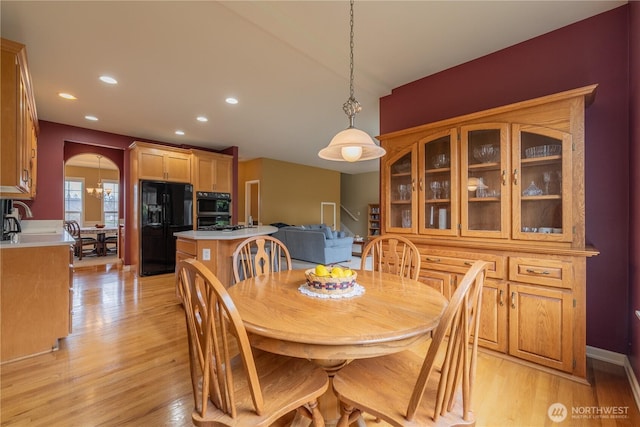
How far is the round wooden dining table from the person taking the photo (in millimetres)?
962

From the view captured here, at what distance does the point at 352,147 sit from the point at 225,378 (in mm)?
1387

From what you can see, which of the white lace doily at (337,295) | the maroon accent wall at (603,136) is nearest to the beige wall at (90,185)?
the white lace doily at (337,295)

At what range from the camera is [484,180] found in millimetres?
2342

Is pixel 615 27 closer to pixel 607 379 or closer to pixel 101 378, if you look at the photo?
pixel 607 379

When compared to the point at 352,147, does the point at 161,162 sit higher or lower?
higher

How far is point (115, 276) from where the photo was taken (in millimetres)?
4812

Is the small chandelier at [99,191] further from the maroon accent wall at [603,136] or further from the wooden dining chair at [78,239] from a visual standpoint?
the maroon accent wall at [603,136]

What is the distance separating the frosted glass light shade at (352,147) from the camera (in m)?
1.62

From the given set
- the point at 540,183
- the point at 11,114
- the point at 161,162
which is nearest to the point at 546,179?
the point at 540,183

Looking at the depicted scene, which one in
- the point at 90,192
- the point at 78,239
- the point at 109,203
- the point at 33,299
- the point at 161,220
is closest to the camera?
the point at 33,299

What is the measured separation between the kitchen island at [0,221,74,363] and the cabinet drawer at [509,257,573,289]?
362cm

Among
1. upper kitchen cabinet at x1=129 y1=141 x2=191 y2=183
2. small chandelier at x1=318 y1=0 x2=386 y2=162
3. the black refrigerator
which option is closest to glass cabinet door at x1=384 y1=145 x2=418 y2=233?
small chandelier at x1=318 y1=0 x2=386 y2=162

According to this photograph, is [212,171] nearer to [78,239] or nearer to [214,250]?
[214,250]

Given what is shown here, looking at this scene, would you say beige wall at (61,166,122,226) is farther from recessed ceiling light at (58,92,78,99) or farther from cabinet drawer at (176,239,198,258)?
cabinet drawer at (176,239,198,258)
